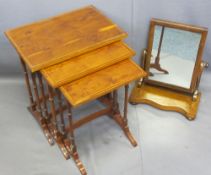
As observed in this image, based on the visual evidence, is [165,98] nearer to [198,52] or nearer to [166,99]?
[166,99]

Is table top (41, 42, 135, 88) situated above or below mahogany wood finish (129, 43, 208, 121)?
above

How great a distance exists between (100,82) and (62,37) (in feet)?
0.99

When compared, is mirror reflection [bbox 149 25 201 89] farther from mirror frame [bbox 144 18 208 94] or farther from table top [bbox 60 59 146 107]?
table top [bbox 60 59 146 107]

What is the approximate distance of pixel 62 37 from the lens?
166 centimetres

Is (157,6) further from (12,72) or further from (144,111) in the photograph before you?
(12,72)

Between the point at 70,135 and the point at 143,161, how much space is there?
398 millimetres

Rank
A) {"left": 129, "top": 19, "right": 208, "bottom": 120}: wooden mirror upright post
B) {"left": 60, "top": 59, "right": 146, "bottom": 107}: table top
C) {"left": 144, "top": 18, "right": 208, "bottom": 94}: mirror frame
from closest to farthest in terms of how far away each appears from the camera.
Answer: {"left": 60, "top": 59, "right": 146, "bottom": 107}: table top, {"left": 144, "top": 18, "right": 208, "bottom": 94}: mirror frame, {"left": 129, "top": 19, "right": 208, "bottom": 120}: wooden mirror upright post

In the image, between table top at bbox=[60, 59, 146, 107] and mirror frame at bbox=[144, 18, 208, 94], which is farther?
mirror frame at bbox=[144, 18, 208, 94]

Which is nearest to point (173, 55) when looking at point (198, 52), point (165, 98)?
point (198, 52)

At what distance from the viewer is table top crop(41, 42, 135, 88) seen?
1511 millimetres

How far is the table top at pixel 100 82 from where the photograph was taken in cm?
148

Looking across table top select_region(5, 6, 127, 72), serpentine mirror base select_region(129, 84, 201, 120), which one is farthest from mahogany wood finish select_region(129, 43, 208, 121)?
table top select_region(5, 6, 127, 72)

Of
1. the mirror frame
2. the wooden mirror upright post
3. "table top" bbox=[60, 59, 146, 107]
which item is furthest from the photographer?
the wooden mirror upright post

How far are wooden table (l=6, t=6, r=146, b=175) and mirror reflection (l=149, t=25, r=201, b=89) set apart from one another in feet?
1.18
